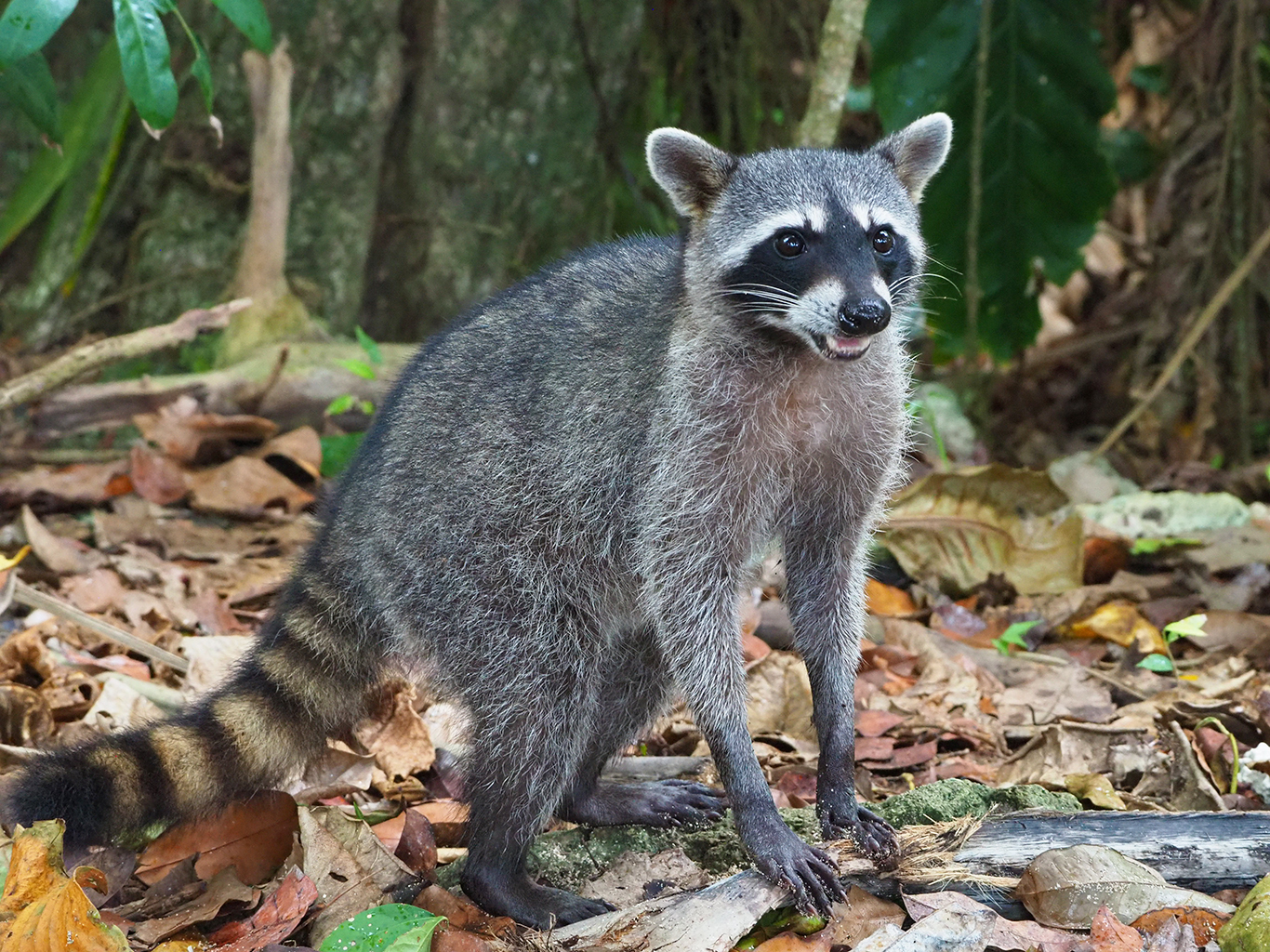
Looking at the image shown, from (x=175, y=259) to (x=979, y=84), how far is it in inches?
171

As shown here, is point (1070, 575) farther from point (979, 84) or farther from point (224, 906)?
point (224, 906)

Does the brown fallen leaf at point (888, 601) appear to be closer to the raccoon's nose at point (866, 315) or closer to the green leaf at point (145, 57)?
the raccoon's nose at point (866, 315)

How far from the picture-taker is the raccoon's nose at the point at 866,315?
3699mm

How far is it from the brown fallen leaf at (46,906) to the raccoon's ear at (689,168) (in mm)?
2499

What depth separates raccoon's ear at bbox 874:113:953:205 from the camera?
4.39 m

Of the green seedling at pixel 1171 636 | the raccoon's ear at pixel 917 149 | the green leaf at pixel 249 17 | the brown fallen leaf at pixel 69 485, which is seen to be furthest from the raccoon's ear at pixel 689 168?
the brown fallen leaf at pixel 69 485

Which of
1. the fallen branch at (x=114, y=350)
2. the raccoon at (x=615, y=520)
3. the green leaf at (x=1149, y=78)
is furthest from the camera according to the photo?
the green leaf at (x=1149, y=78)

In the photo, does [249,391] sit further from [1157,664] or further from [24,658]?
[1157,664]

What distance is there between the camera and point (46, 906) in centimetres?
315

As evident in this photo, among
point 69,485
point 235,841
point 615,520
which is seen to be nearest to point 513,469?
point 615,520

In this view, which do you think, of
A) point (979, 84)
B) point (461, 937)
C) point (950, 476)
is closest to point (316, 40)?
point (979, 84)

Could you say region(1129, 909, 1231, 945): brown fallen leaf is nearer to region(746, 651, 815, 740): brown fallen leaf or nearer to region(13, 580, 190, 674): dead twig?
region(746, 651, 815, 740): brown fallen leaf

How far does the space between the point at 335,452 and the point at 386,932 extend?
12.0 ft

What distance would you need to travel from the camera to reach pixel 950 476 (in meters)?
6.19
